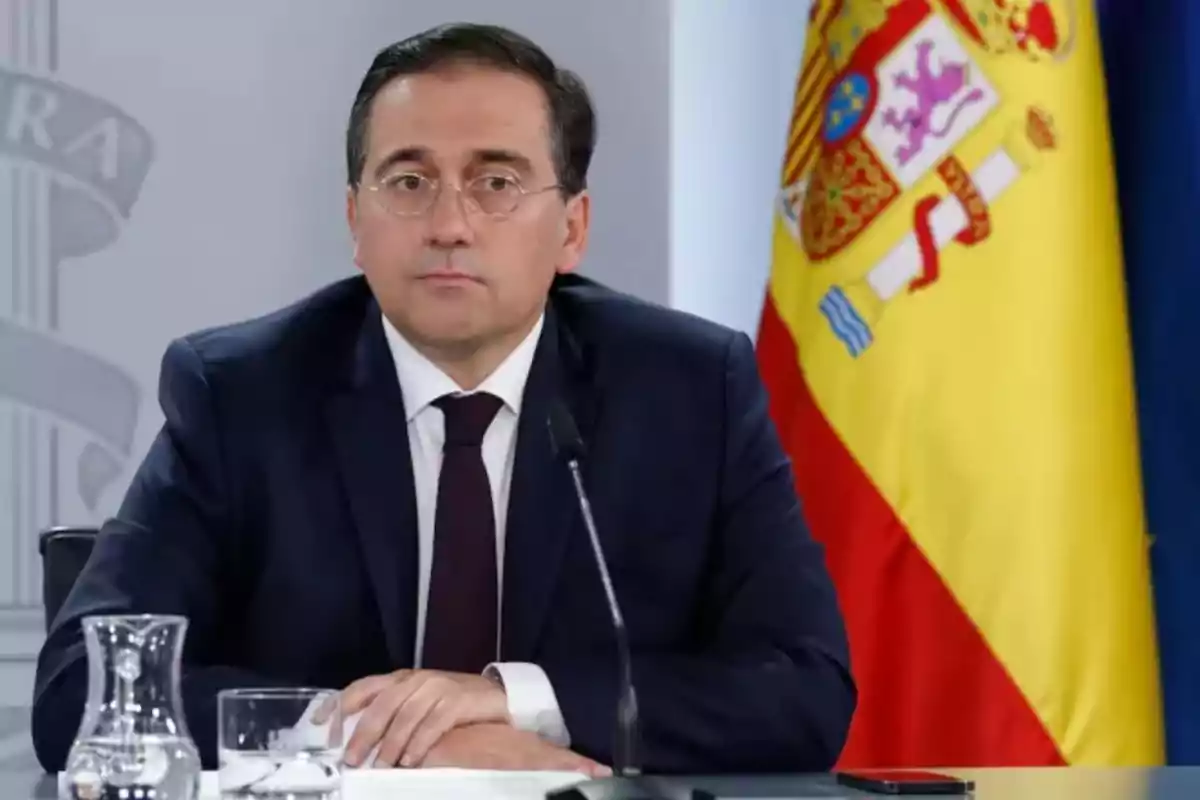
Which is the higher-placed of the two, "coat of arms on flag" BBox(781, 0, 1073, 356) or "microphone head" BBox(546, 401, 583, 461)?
"coat of arms on flag" BBox(781, 0, 1073, 356)

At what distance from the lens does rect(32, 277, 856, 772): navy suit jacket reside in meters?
2.06

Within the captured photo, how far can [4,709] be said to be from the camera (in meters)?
3.15

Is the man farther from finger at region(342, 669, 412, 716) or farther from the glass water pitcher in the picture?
the glass water pitcher

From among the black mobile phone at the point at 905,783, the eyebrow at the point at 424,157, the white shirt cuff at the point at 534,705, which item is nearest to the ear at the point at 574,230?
the eyebrow at the point at 424,157

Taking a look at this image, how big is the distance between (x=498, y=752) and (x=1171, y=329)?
1.55 metres

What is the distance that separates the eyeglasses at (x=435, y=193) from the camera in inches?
86.6

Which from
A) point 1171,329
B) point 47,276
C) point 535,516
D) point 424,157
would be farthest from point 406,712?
point 47,276

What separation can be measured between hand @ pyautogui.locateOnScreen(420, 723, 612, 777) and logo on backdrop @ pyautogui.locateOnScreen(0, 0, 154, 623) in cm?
162

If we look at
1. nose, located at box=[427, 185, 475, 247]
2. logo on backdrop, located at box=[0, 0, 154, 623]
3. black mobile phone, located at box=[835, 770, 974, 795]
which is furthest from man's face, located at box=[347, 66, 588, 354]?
logo on backdrop, located at box=[0, 0, 154, 623]

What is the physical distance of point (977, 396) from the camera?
103 inches

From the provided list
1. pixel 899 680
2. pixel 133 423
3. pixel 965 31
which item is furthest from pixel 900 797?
pixel 133 423

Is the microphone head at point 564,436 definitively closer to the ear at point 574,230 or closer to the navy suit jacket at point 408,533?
the navy suit jacket at point 408,533

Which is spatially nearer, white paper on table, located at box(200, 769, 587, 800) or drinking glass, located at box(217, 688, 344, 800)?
drinking glass, located at box(217, 688, 344, 800)

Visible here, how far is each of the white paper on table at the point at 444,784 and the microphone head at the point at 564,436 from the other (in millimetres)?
327
